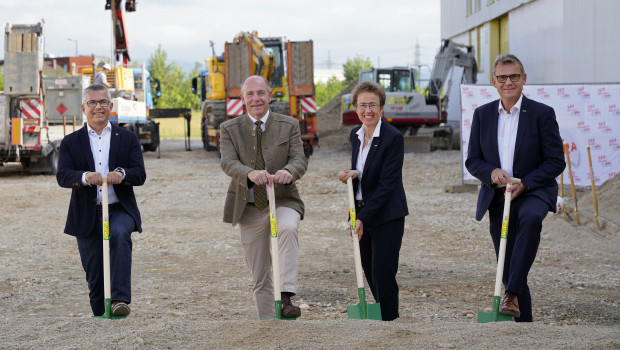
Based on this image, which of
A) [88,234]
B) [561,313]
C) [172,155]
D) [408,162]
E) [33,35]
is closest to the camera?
[88,234]

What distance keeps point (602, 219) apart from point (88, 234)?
7480 mm

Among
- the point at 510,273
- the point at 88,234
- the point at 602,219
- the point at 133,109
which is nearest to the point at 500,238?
the point at 510,273

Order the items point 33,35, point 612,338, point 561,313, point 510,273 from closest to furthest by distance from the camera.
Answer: point 612,338
point 510,273
point 561,313
point 33,35

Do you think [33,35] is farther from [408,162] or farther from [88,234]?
[88,234]

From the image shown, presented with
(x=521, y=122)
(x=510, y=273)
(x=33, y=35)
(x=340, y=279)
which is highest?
(x=33, y=35)

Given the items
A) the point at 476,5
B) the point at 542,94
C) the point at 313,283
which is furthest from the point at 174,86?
the point at 313,283

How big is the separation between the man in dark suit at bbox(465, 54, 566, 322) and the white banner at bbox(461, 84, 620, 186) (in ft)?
27.2

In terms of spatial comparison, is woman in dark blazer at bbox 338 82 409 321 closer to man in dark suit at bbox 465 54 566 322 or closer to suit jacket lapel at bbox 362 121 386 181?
suit jacket lapel at bbox 362 121 386 181

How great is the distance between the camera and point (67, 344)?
436 cm

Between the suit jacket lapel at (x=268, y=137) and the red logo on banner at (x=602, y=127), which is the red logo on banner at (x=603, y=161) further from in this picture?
the suit jacket lapel at (x=268, y=137)

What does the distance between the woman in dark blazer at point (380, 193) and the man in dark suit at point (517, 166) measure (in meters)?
0.53

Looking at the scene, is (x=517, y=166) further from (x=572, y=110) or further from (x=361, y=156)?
(x=572, y=110)

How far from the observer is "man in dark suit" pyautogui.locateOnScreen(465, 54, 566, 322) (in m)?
5.20

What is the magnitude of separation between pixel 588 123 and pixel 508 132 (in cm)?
845
